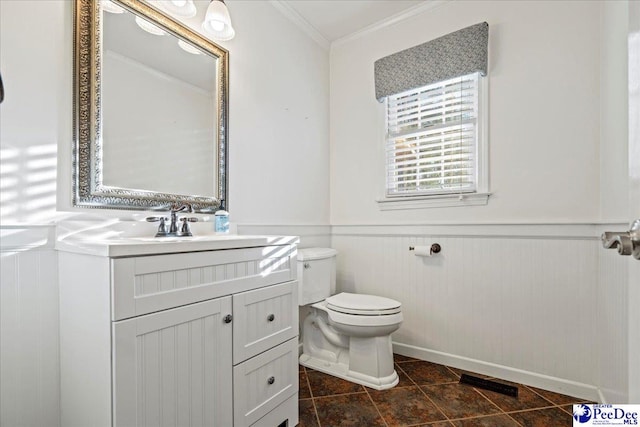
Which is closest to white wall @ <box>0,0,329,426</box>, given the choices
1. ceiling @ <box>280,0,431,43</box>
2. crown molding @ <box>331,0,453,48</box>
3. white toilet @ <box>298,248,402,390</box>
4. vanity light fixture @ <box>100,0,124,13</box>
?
vanity light fixture @ <box>100,0,124,13</box>

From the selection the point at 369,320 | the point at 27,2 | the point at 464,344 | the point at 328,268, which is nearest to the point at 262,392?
the point at 369,320

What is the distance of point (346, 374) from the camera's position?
6.50 feet

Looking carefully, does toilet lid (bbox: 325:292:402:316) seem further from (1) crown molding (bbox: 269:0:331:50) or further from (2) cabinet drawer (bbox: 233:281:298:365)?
(1) crown molding (bbox: 269:0:331:50)

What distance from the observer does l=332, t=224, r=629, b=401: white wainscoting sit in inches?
68.8

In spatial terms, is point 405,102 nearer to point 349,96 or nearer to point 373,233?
point 349,96

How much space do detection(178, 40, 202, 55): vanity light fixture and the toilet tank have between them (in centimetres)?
131

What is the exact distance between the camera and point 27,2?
113cm

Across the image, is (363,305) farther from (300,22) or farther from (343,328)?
(300,22)

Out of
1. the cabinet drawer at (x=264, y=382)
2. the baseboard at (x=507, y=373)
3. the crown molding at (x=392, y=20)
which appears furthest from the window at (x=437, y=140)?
the cabinet drawer at (x=264, y=382)

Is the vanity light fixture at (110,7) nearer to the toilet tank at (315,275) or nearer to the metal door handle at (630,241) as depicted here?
the toilet tank at (315,275)

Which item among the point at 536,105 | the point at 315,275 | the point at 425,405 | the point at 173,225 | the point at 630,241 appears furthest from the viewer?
the point at 315,275

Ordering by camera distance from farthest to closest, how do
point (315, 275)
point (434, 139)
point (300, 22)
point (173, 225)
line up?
point (300, 22) → point (434, 139) → point (315, 275) → point (173, 225)

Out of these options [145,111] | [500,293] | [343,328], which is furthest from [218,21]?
[500,293]

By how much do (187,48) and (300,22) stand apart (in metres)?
1.07
